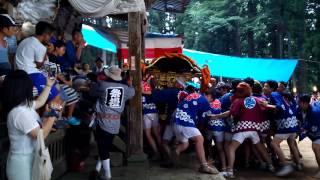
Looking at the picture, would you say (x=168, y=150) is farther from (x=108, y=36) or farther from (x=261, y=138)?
(x=108, y=36)

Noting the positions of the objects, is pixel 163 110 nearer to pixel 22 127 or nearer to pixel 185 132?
pixel 185 132

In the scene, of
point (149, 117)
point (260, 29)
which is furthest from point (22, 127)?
point (260, 29)

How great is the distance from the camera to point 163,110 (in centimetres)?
884

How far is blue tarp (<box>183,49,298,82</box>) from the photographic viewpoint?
16.4m

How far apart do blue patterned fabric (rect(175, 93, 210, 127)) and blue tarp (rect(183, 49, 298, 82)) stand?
9.03 metres

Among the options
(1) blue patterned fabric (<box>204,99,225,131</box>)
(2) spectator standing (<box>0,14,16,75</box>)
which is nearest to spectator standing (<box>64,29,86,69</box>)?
(2) spectator standing (<box>0,14,16,75</box>)

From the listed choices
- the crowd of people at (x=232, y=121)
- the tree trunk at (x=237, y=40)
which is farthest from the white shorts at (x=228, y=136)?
the tree trunk at (x=237, y=40)

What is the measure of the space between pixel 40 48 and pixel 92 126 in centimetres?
187

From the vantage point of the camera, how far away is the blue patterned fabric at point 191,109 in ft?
24.9

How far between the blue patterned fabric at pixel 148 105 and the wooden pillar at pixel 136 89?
1219 millimetres

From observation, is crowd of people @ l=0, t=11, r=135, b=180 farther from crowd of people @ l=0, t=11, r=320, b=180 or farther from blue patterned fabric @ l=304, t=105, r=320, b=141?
blue patterned fabric @ l=304, t=105, r=320, b=141

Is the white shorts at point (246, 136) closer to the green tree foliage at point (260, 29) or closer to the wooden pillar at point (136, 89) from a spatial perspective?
the wooden pillar at point (136, 89)

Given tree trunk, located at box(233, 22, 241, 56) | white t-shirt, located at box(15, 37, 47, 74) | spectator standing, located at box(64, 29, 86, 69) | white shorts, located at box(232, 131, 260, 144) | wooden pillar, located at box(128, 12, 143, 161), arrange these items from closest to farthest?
white t-shirt, located at box(15, 37, 47, 74) < wooden pillar, located at box(128, 12, 143, 161) < spectator standing, located at box(64, 29, 86, 69) < white shorts, located at box(232, 131, 260, 144) < tree trunk, located at box(233, 22, 241, 56)

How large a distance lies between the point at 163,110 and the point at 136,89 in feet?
6.19
